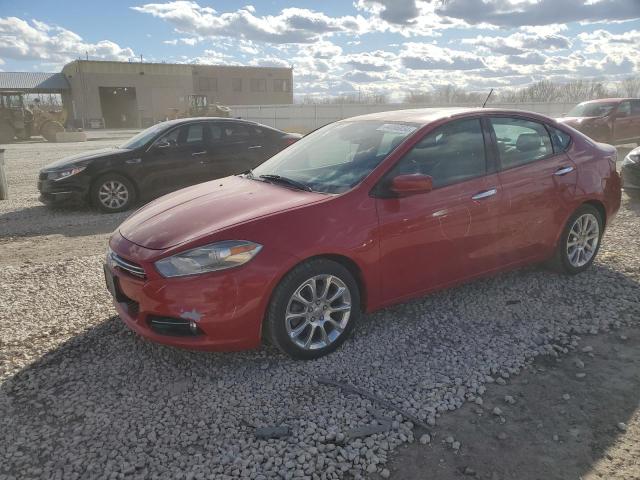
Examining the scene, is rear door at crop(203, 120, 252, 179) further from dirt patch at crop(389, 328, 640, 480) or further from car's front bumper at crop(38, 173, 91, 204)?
dirt patch at crop(389, 328, 640, 480)

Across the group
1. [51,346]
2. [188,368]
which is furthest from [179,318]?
[51,346]

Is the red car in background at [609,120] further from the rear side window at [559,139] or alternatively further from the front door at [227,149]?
the rear side window at [559,139]

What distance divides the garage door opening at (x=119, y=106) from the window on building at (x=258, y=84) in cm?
1632

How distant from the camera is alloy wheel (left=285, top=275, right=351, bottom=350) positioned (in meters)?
3.34

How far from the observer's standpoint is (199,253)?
123 inches

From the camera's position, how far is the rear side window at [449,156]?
3.82 metres

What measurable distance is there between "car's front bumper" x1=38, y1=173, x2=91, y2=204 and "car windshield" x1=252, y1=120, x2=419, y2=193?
489 centimetres

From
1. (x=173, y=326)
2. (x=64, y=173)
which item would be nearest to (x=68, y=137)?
(x=64, y=173)

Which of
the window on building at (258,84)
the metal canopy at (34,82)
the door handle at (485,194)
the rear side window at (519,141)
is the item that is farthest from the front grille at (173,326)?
the window on building at (258,84)

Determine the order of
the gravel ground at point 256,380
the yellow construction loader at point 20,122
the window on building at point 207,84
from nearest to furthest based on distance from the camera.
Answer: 1. the gravel ground at point 256,380
2. the yellow construction loader at point 20,122
3. the window on building at point 207,84

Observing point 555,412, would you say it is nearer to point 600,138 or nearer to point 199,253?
point 199,253

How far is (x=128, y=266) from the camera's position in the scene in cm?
A: 334

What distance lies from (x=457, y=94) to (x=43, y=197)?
157 ft

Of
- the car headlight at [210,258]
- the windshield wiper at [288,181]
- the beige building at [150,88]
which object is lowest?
the car headlight at [210,258]
